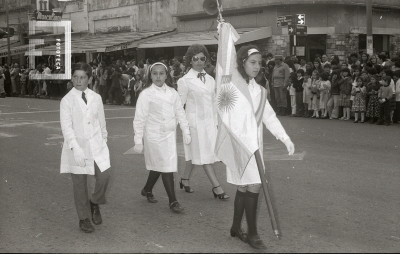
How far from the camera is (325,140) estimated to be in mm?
11875

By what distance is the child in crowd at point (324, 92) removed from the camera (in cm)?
1670

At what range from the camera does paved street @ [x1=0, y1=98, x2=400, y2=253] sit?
5.30 m

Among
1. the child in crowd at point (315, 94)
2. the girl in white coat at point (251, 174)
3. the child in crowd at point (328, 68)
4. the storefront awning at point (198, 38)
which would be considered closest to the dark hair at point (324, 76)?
the child in crowd at point (315, 94)

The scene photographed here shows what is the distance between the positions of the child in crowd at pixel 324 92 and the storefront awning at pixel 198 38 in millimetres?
6858

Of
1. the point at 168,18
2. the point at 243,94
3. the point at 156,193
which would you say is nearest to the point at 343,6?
the point at 168,18

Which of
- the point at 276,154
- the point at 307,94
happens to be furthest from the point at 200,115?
the point at 307,94

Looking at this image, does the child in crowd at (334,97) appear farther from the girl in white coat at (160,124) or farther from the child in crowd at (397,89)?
the girl in white coat at (160,124)

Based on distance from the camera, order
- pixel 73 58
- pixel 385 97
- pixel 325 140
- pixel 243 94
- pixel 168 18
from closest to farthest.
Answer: pixel 243 94 < pixel 325 140 < pixel 385 97 < pixel 168 18 < pixel 73 58

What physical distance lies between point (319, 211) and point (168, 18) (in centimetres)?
2794

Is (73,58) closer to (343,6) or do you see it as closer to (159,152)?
(343,6)

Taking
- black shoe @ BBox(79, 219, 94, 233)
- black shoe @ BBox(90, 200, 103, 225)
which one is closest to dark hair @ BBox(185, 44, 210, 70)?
black shoe @ BBox(90, 200, 103, 225)

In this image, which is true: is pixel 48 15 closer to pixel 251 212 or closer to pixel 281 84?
pixel 281 84

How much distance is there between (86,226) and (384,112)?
35.3 feet

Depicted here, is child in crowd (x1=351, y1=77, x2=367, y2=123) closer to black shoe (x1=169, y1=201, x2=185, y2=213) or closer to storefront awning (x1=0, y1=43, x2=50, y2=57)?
black shoe (x1=169, y1=201, x2=185, y2=213)
